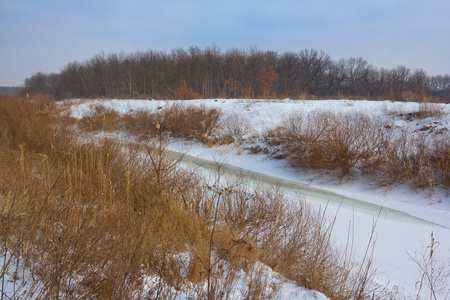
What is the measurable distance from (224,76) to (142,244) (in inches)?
1471

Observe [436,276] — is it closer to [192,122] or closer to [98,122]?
[98,122]

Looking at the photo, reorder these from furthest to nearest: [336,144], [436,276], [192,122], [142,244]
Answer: [192,122] → [336,144] → [436,276] → [142,244]

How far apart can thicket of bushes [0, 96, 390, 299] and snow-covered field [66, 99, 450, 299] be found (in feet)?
3.73

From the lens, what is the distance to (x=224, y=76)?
38125 millimetres

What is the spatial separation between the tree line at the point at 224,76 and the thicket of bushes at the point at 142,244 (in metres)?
29.5

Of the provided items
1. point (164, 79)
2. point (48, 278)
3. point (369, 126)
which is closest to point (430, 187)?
point (369, 126)

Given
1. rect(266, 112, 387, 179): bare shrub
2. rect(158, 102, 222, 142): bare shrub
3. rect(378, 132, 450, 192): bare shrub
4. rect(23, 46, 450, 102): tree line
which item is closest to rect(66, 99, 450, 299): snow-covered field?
rect(378, 132, 450, 192): bare shrub

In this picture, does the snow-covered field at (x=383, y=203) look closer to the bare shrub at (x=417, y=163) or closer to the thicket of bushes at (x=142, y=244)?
the bare shrub at (x=417, y=163)

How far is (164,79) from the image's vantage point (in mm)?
38250

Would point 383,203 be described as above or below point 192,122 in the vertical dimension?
below

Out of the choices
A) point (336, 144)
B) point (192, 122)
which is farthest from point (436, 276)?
point (192, 122)

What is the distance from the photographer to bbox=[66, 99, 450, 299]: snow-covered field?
449cm

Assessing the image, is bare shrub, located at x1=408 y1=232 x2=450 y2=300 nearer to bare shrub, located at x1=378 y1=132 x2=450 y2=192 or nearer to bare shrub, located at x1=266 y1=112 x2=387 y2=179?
bare shrub, located at x1=378 y1=132 x2=450 y2=192

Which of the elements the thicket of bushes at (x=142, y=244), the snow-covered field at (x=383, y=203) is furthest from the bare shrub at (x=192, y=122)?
the thicket of bushes at (x=142, y=244)
